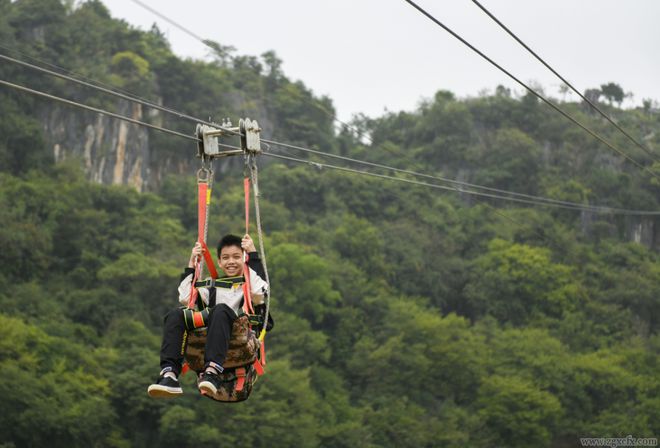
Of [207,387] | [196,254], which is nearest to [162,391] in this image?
[207,387]

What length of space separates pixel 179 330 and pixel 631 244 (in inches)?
2019

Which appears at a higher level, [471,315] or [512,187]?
[512,187]

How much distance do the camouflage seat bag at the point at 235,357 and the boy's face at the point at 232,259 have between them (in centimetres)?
45

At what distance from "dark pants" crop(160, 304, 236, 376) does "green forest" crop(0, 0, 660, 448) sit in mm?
21642

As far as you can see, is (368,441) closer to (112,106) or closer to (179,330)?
(112,106)

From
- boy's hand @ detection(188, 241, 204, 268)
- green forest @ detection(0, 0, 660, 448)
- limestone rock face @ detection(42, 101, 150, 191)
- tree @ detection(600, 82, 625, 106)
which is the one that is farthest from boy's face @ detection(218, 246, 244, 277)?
tree @ detection(600, 82, 625, 106)

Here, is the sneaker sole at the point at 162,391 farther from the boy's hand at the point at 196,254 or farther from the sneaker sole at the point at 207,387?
the boy's hand at the point at 196,254

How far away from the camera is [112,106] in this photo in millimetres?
47969

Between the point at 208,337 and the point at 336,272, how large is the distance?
35.9 m

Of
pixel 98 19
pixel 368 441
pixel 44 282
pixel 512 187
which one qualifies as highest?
pixel 98 19

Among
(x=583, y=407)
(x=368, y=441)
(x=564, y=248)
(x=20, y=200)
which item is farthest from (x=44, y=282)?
(x=564, y=248)

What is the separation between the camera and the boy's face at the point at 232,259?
6.82 meters

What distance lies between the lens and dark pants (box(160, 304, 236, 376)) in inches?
247

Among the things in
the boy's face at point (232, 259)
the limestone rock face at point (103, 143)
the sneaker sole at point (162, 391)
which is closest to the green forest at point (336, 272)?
the limestone rock face at point (103, 143)
